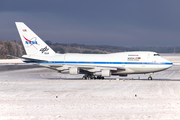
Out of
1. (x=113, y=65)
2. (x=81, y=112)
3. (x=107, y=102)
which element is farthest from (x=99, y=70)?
(x=81, y=112)

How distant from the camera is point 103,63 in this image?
1596 inches

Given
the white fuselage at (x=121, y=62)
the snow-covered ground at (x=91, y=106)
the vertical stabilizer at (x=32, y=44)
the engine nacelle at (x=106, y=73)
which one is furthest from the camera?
the vertical stabilizer at (x=32, y=44)

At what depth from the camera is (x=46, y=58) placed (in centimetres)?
4228

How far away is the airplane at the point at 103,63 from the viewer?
39562 millimetres

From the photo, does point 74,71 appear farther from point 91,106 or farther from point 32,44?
point 91,106

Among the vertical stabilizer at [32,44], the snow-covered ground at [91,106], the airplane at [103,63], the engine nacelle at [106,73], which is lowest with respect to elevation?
the snow-covered ground at [91,106]

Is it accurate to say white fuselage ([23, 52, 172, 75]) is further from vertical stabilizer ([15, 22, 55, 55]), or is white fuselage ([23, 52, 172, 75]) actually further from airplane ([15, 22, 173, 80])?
vertical stabilizer ([15, 22, 55, 55])

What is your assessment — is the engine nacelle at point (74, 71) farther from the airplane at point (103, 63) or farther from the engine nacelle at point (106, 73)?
the engine nacelle at point (106, 73)

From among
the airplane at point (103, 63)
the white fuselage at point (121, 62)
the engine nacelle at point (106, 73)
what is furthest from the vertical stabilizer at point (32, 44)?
the engine nacelle at point (106, 73)

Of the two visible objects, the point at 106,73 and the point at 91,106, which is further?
the point at 106,73

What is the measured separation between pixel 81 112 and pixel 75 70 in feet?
71.8

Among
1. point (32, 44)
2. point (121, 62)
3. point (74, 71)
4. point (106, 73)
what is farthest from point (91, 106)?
point (32, 44)

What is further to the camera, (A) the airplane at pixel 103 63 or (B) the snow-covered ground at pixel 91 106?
(A) the airplane at pixel 103 63

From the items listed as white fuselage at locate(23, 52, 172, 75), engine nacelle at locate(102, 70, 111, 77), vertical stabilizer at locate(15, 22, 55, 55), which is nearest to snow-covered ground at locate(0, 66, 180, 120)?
engine nacelle at locate(102, 70, 111, 77)
